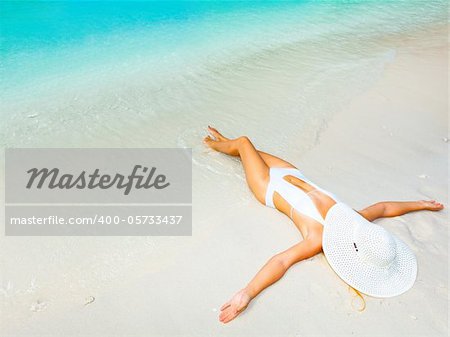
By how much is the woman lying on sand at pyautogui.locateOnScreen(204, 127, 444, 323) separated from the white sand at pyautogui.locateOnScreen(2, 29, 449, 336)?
8 centimetres

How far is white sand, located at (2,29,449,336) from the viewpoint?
264cm

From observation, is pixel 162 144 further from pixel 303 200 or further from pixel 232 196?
pixel 303 200

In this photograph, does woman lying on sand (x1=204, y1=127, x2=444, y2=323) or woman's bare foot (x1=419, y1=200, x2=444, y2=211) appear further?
woman's bare foot (x1=419, y1=200, x2=444, y2=211)

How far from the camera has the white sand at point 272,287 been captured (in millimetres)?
2641

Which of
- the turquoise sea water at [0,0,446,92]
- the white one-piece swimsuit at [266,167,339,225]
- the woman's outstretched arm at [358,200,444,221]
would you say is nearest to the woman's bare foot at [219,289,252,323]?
the white one-piece swimsuit at [266,167,339,225]

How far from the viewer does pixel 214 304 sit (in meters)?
2.78

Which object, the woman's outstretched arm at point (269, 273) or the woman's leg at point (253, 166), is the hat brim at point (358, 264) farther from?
the woman's leg at point (253, 166)

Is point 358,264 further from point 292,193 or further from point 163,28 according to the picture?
point 163,28

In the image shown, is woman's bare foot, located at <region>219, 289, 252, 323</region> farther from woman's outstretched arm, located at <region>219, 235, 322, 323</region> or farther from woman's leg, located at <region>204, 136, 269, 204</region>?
woman's leg, located at <region>204, 136, 269, 204</region>

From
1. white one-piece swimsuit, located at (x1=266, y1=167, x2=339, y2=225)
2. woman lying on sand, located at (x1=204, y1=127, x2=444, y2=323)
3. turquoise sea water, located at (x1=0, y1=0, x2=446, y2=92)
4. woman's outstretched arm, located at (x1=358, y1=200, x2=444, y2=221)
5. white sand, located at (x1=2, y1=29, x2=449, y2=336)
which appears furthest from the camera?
turquoise sea water, located at (x1=0, y1=0, x2=446, y2=92)

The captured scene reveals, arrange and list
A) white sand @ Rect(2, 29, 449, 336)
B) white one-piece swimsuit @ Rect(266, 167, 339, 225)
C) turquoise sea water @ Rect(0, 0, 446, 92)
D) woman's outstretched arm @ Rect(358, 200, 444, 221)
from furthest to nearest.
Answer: turquoise sea water @ Rect(0, 0, 446, 92) → woman's outstretched arm @ Rect(358, 200, 444, 221) → white one-piece swimsuit @ Rect(266, 167, 339, 225) → white sand @ Rect(2, 29, 449, 336)

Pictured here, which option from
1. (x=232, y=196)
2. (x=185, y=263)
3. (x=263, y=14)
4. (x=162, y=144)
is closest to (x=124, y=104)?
(x=162, y=144)

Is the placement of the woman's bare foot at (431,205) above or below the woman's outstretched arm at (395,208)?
below

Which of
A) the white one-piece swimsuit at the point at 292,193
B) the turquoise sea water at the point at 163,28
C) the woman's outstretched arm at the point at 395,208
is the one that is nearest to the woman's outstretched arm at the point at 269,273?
the white one-piece swimsuit at the point at 292,193
